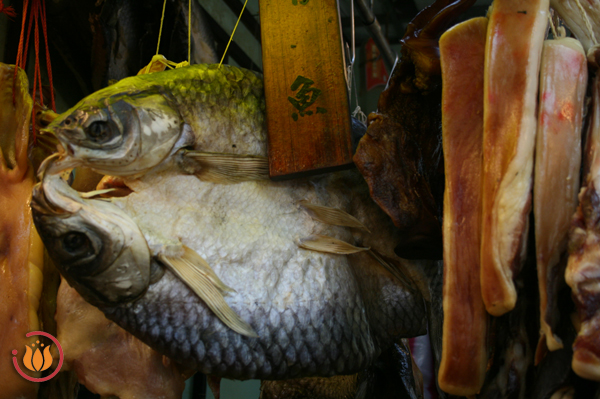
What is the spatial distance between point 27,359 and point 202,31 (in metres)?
1.34

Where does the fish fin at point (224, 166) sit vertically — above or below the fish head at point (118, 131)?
below

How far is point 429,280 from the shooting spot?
1.14 metres

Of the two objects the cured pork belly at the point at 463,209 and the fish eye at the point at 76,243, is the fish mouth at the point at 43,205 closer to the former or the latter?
the fish eye at the point at 76,243

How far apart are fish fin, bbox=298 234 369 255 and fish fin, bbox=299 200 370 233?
1.8 inches

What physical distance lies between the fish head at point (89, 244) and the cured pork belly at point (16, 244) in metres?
0.26

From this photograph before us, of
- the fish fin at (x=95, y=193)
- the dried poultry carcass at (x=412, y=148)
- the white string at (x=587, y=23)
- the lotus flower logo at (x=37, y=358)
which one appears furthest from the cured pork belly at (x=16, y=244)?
the white string at (x=587, y=23)

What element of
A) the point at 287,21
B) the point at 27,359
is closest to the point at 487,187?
the point at 287,21

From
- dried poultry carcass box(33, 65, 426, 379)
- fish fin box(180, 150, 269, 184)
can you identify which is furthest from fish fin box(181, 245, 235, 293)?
fish fin box(180, 150, 269, 184)

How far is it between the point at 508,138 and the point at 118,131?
688mm

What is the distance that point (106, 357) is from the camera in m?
1.01

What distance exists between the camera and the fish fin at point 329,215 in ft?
3.33

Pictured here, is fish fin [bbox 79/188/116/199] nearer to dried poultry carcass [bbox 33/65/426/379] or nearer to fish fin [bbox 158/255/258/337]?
dried poultry carcass [bbox 33/65/426/379]

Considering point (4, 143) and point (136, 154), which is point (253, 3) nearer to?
point (4, 143)

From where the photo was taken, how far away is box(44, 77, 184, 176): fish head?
84 cm
